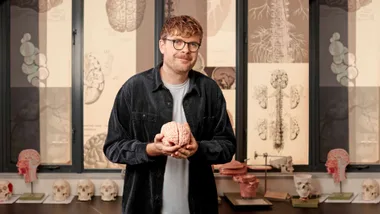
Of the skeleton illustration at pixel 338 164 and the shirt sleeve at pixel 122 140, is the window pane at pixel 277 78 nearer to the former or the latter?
the skeleton illustration at pixel 338 164

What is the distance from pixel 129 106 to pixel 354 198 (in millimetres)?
1993

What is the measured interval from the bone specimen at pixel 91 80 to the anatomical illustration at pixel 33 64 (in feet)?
0.83

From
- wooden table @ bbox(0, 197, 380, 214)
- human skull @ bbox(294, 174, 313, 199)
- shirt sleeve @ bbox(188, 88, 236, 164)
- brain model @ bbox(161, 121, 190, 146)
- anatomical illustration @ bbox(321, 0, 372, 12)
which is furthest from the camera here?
anatomical illustration @ bbox(321, 0, 372, 12)

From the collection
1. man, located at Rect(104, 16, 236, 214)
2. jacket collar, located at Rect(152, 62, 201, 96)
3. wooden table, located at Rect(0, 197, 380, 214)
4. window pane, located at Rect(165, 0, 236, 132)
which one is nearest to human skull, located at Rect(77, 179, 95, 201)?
wooden table, located at Rect(0, 197, 380, 214)

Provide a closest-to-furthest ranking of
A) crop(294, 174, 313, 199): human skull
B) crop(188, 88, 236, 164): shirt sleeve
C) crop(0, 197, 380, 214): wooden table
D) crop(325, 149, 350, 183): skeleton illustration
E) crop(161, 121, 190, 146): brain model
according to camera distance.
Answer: crop(161, 121, 190, 146): brain model → crop(188, 88, 236, 164): shirt sleeve → crop(0, 197, 380, 214): wooden table → crop(294, 174, 313, 199): human skull → crop(325, 149, 350, 183): skeleton illustration

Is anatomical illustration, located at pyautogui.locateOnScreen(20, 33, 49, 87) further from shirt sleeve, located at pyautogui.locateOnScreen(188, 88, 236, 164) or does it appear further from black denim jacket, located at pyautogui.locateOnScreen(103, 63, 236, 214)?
shirt sleeve, located at pyautogui.locateOnScreen(188, 88, 236, 164)

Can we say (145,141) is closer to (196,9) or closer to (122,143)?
(122,143)

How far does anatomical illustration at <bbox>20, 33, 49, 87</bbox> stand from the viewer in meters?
3.38

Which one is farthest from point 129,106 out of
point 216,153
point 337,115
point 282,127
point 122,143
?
point 337,115

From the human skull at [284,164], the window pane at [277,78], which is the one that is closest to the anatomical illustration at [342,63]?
the window pane at [277,78]

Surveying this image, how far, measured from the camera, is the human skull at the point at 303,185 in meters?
3.10

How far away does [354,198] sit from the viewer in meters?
3.26

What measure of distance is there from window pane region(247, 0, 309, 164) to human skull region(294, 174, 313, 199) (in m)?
0.29

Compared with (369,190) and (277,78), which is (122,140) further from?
(369,190)
